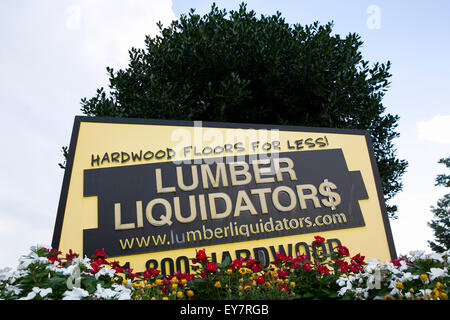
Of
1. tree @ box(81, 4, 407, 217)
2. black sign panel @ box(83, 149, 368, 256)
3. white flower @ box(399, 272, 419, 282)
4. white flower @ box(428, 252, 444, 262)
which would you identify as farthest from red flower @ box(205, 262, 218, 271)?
tree @ box(81, 4, 407, 217)

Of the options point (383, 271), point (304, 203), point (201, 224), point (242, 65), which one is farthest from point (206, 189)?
point (242, 65)

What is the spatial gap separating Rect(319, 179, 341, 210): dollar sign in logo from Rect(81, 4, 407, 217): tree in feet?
10.9

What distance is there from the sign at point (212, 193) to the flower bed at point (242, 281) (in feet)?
6.95

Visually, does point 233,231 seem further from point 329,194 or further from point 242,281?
point 242,281

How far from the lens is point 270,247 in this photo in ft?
22.5

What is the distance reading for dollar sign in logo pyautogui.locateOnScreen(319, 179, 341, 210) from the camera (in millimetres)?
7554

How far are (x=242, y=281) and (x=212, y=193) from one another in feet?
11.2

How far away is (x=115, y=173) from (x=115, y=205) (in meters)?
0.76

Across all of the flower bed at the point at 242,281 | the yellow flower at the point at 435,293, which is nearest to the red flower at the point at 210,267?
the flower bed at the point at 242,281

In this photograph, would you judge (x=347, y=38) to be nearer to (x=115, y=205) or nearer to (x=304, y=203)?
(x=304, y=203)

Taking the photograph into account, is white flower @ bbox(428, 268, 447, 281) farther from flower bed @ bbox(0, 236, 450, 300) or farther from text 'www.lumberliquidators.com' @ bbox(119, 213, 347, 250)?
text 'www.lumberliquidators.com' @ bbox(119, 213, 347, 250)

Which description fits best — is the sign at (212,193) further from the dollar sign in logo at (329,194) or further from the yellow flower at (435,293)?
the yellow flower at (435,293)
